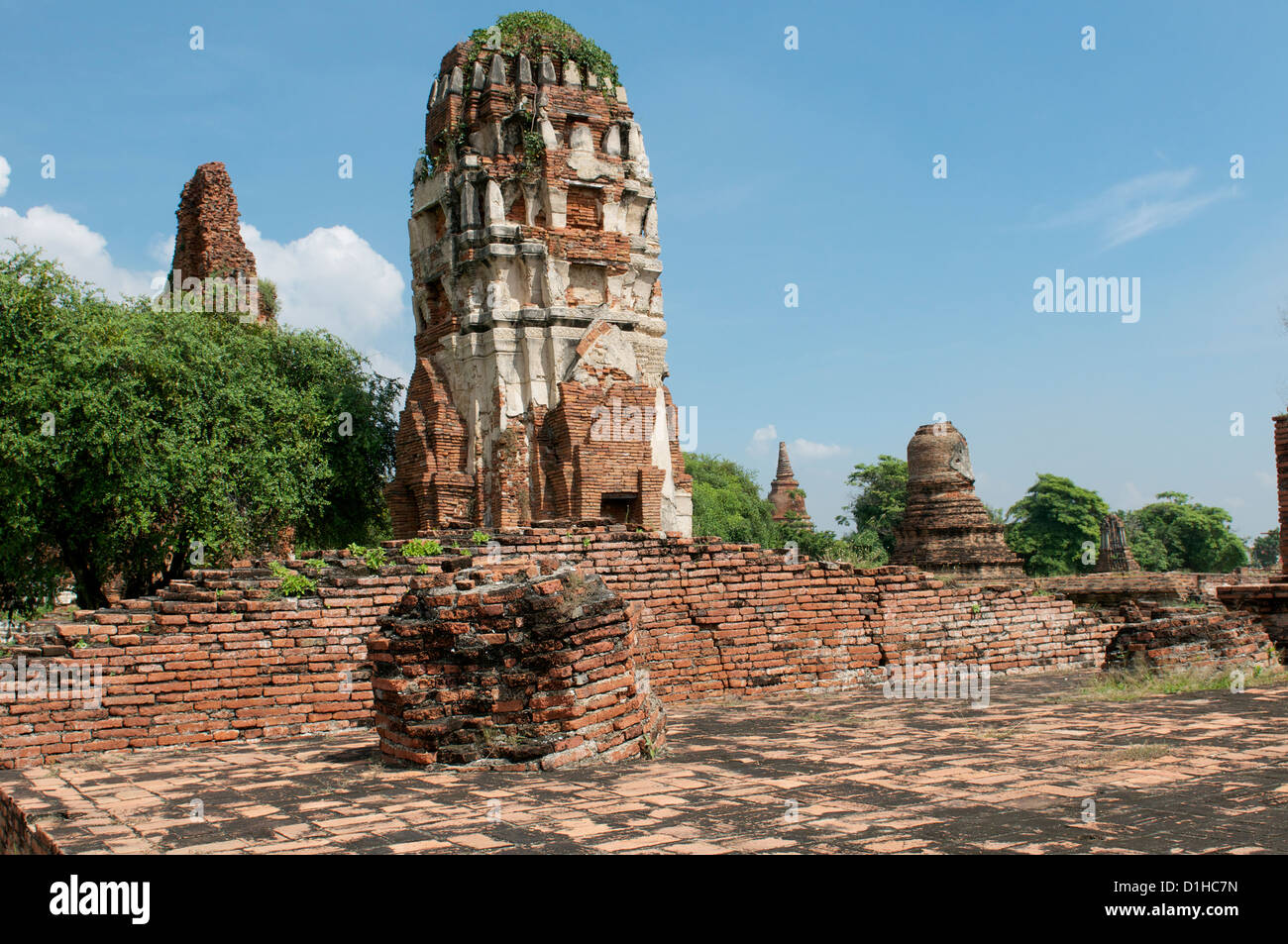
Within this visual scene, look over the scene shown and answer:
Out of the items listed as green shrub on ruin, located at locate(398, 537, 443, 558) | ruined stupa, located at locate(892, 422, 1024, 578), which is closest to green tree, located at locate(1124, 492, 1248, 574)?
ruined stupa, located at locate(892, 422, 1024, 578)

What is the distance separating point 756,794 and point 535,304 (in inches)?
385

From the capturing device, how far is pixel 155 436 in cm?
1272

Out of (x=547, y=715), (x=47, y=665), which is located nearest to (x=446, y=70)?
(x=47, y=665)

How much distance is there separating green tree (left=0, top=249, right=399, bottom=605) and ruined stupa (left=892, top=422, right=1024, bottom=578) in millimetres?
12947

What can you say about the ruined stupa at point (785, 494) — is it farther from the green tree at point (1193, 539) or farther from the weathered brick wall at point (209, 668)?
the weathered brick wall at point (209, 668)

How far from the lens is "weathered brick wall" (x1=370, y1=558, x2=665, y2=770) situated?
496cm

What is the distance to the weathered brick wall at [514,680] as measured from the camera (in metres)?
4.96

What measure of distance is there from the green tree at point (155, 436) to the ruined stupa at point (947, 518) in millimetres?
12947

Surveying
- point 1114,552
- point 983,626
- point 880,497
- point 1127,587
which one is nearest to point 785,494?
point 880,497

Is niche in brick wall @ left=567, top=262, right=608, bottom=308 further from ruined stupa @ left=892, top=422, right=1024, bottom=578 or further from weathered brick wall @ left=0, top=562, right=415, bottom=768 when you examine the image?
ruined stupa @ left=892, top=422, right=1024, bottom=578

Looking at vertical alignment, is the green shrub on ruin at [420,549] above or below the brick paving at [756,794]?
above

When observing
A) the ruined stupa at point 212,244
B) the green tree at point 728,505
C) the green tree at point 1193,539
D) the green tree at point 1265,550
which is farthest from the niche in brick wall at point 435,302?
the green tree at point 1265,550

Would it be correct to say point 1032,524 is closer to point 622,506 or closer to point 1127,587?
point 1127,587

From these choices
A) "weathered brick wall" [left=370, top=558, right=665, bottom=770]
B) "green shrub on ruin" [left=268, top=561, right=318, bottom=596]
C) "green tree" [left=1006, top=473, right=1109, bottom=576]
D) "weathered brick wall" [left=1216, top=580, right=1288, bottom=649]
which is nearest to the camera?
"weathered brick wall" [left=370, top=558, right=665, bottom=770]
